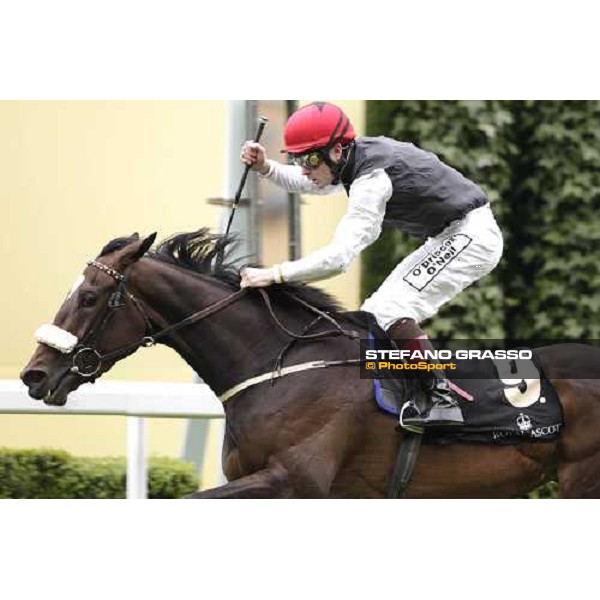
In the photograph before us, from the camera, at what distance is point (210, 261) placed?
503 cm

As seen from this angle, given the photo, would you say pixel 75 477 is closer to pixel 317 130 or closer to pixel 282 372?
pixel 282 372

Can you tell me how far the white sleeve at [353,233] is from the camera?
4.70m

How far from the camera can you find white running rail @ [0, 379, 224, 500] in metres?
5.98

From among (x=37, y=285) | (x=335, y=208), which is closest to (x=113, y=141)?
(x=37, y=285)

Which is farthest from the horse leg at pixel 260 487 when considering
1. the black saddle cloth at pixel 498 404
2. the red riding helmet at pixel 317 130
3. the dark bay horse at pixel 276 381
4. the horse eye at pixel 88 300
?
the red riding helmet at pixel 317 130

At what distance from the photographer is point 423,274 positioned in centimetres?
493

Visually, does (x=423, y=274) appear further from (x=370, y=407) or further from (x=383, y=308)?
(x=370, y=407)

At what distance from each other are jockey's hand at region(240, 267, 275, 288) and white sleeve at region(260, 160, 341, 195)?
661 millimetres

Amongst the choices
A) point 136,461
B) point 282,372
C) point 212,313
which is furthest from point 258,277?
point 136,461

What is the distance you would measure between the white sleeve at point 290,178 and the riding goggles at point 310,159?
41cm

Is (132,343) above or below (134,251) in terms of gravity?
below

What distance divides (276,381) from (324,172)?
86 centimetres

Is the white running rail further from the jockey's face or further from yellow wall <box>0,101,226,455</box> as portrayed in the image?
the jockey's face

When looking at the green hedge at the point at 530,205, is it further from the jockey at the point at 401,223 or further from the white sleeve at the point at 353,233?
the white sleeve at the point at 353,233
